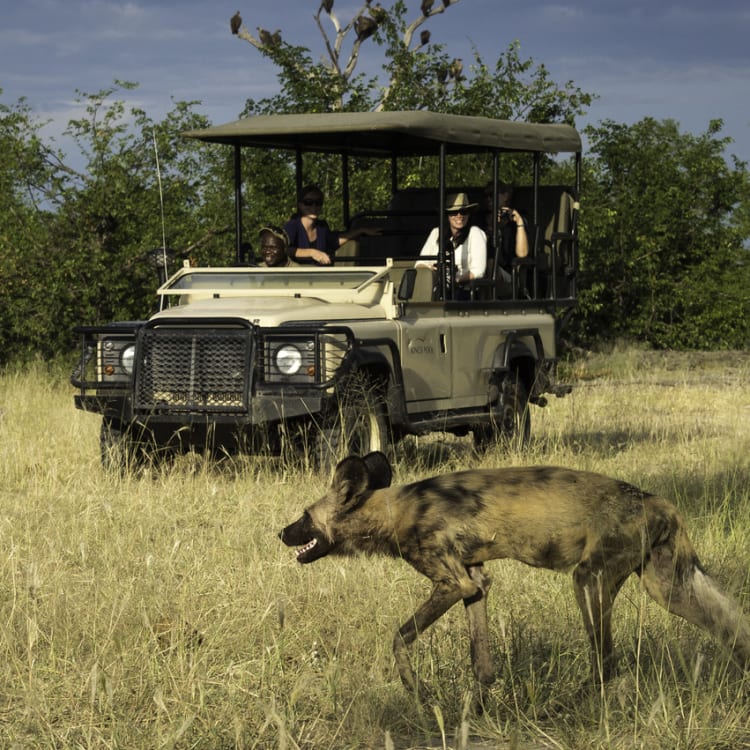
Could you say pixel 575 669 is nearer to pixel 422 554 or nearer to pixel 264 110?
pixel 422 554

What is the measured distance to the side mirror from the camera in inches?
337

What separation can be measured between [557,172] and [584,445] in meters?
11.8

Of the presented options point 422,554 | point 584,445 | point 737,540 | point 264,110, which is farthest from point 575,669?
point 264,110

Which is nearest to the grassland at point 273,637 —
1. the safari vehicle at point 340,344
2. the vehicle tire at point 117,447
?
the vehicle tire at point 117,447

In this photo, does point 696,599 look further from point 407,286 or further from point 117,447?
point 117,447

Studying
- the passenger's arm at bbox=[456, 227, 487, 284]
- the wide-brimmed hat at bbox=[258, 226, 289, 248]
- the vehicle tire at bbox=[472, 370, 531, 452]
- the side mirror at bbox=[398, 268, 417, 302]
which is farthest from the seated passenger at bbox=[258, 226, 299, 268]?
the vehicle tire at bbox=[472, 370, 531, 452]

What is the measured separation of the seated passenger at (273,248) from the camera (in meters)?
9.31

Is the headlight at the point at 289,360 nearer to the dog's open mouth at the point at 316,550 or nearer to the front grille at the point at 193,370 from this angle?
the front grille at the point at 193,370

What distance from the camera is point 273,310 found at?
26.4 ft

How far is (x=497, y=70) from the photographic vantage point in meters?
16.8

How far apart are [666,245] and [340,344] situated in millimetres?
12787

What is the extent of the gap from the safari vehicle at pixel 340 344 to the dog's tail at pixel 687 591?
3767mm

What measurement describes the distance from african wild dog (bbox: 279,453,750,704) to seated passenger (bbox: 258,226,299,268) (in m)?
5.36

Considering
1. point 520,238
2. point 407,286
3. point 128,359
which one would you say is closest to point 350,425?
point 407,286
